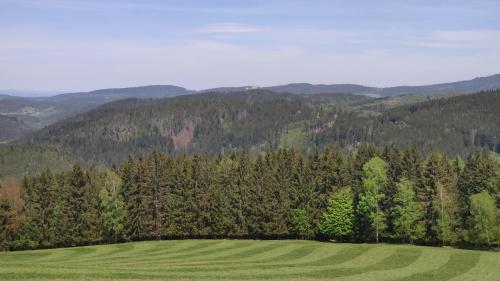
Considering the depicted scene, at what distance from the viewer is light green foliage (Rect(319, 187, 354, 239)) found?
111875mm

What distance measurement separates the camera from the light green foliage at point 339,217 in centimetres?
11188

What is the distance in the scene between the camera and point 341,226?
112000 mm

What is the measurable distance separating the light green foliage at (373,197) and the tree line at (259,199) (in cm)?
21

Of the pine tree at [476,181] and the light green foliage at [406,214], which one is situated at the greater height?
the pine tree at [476,181]

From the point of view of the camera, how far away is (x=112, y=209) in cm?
12231

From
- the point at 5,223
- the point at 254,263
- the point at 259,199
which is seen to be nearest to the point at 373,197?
the point at 259,199

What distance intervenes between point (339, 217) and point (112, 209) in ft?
170

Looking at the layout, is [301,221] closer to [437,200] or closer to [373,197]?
[373,197]

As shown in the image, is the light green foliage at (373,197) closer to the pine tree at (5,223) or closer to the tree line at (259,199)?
the tree line at (259,199)

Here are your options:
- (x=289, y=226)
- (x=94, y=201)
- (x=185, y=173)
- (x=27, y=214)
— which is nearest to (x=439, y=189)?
(x=289, y=226)

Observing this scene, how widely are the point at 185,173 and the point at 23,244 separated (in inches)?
1567

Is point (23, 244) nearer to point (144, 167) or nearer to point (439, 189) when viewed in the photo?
point (144, 167)

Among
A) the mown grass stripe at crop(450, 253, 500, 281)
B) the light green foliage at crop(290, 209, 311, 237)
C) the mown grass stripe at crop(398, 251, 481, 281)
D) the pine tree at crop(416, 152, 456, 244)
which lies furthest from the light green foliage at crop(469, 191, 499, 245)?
the light green foliage at crop(290, 209, 311, 237)

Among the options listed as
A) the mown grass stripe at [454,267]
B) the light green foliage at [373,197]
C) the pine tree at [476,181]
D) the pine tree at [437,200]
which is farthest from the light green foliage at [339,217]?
the mown grass stripe at [454,267]
